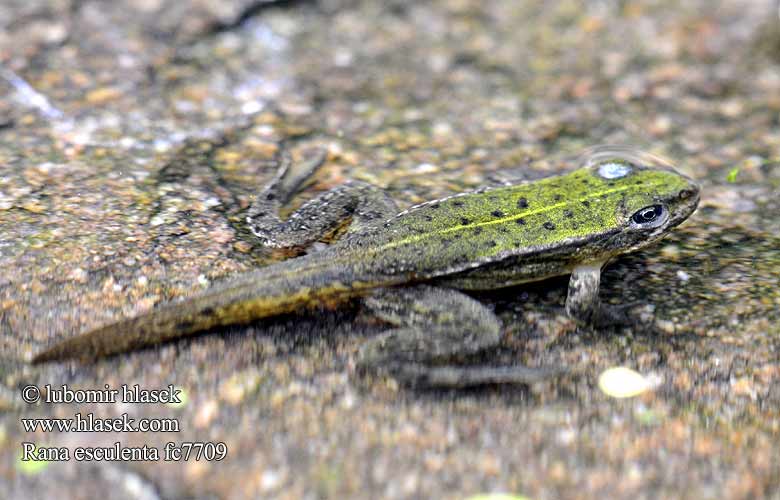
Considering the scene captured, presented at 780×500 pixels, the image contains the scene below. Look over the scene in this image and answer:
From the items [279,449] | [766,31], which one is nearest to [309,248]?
[279,449]

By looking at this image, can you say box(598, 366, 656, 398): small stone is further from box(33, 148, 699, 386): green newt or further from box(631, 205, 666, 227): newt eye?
box(631, 205, 666, 227): newt eye

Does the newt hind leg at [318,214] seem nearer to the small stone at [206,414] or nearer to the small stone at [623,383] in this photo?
the small stone at [206,414]

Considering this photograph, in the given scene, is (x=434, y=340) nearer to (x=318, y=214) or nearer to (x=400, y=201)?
(x=318, y=214)

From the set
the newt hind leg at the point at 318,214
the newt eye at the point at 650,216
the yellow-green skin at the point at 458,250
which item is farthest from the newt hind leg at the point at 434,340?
the newt eye at the point at 650,216

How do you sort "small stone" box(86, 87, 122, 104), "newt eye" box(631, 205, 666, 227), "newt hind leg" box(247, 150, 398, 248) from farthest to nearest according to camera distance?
"small stone" box(86, 87, 122, 104) → "newt hind leg" box(247, 150, 398, 248) → "newt eye" box(631, 205, 666, 227)

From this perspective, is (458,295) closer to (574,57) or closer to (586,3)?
(574,57)

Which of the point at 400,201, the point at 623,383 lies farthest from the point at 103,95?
the point at 623,383

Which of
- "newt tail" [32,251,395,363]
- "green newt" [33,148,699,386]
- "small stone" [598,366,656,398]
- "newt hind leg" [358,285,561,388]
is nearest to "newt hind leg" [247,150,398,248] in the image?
"green newt" [33,148,699,386]
